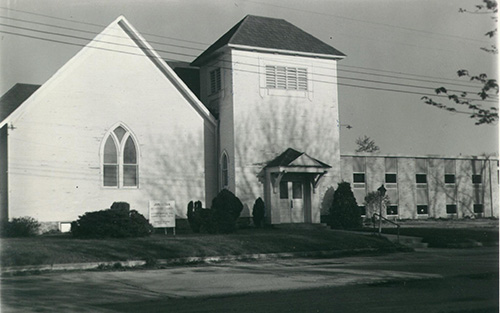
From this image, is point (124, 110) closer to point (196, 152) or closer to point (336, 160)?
point (196, 152)

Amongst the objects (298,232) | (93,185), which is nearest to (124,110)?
(93,185)

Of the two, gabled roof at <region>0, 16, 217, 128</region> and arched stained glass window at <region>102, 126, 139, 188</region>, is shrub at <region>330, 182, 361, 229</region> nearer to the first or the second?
gabled roof at <region>0, 16, 217, 128</region>

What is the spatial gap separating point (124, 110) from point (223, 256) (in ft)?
32.5

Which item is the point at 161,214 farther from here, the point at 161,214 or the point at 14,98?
the point at 14,98

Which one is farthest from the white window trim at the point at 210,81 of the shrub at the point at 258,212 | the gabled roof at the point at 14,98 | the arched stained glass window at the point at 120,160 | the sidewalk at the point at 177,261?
the sidewalk at the point at 177,261

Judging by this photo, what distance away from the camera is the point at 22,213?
25547 mm

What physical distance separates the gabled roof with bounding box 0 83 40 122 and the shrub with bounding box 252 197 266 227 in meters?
11.3

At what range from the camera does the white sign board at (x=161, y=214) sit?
23281 millimetres

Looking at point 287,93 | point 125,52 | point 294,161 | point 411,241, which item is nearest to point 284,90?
point 287,93

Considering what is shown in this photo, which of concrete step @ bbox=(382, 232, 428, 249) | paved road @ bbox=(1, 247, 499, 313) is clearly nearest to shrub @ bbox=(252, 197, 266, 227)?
concrete step @ bbox=(382, 232, 428, 249)

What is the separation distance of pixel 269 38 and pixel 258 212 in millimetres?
8382

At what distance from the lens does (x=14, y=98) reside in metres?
29.9

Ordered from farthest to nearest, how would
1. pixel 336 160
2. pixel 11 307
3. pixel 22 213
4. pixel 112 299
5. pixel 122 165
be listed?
1. pixel 336 160
2. pixel 122 165
3. pixel 22 213
4. pixel 112 299
5. pixel 11 307

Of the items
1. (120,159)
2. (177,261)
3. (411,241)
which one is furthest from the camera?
(120,159)
